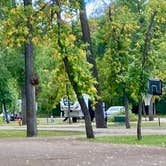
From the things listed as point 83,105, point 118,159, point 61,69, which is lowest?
point 118,159

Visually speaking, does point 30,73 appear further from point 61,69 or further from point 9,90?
point 9,90

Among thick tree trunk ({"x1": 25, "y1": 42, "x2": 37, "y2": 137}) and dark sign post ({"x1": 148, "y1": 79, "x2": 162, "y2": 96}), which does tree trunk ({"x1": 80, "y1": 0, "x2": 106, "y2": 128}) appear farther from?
dark sign post ({"x1": 148, "y1": 79, "x2": 162, "y2": 96})

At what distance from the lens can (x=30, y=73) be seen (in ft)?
110

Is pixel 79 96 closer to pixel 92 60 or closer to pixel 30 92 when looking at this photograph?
pixel 30 92

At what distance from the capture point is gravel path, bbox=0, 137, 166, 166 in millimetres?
16938

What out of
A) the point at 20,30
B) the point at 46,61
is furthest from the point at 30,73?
the point at 46,61

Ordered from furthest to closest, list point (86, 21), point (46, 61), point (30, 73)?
point (46, 61)
point (86, 21)
point (30, 73)

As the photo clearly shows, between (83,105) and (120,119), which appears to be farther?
(120,119)

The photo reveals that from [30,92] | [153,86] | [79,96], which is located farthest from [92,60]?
[153,86]

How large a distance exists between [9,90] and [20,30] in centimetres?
5072

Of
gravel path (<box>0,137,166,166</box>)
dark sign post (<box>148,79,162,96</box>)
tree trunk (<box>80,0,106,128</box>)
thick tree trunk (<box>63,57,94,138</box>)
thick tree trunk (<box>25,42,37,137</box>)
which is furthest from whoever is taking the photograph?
tree trunk (<box>80,0,106,128</box>)

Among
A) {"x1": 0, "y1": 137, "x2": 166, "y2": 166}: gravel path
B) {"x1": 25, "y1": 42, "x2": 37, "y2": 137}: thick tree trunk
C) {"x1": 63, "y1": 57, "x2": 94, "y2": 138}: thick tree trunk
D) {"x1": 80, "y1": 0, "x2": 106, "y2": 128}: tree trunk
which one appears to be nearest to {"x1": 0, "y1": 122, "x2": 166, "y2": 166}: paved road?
{"x1": 0, "y1": 137, "x2": 166, "y2": 166}: gravel path

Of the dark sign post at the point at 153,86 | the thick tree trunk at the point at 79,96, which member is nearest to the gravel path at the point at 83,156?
the dark sign post at the point at 153,86

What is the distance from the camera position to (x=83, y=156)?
18984 mm
